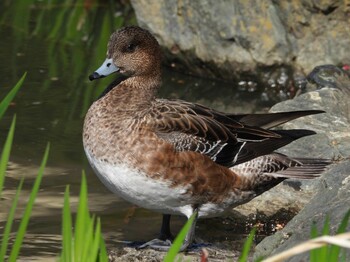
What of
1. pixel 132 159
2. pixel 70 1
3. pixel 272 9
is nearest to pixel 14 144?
pixel 132 159

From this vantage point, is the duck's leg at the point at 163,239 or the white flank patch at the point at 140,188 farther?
the duck's leg at the point at 163,239

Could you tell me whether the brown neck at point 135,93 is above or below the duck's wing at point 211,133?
above

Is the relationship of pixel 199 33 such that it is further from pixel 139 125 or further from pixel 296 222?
pixel 296 222

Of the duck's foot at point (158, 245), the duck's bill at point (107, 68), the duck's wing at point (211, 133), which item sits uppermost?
the duck's bill at point (107, 68)

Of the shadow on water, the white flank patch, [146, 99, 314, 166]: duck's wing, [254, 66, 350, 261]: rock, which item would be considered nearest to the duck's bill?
[146, 99, 314, 166]: duck's wing

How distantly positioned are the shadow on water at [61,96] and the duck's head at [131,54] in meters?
0.97

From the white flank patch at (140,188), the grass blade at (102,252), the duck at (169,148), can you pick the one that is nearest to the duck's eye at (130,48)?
the duck at (169,148)

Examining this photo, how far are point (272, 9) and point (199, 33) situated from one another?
0.74 metres

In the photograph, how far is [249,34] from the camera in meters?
8.76

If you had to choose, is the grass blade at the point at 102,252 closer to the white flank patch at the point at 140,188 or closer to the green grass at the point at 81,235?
the green grass at the point at 81,235

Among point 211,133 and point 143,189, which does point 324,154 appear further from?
point 143,189

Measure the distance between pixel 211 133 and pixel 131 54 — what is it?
62 cm

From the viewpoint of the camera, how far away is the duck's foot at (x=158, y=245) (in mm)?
5215

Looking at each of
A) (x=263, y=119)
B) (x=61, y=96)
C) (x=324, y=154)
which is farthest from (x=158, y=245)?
(x=61, y=96)
